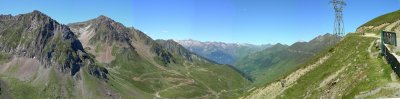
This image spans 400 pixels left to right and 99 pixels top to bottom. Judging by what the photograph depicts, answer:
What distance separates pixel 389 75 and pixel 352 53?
2552 cm

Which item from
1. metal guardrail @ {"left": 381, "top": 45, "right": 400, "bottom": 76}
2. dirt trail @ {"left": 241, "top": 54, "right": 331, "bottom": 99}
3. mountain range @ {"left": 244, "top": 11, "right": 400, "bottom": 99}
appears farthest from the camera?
dirt trail @ {"left": 241, "top": 54, "right": 331, "bottom": 99}

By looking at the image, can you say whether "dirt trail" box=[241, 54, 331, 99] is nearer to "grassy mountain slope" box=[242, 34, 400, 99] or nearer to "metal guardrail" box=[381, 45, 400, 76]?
"grassy mountain slope" box=[242, 34, 400, 99]

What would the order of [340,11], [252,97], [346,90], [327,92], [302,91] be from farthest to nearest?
[340,11] < [252,97] < [302,91] < [327,92] < [346,90]

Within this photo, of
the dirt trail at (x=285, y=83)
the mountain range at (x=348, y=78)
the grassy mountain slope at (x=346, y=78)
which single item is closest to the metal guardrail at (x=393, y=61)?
the mountain range at (x=348, y=78)

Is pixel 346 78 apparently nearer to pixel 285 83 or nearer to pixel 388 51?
pixel 388 51

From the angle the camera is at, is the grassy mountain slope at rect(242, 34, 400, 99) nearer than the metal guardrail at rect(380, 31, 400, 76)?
Yes

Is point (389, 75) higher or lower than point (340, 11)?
lower

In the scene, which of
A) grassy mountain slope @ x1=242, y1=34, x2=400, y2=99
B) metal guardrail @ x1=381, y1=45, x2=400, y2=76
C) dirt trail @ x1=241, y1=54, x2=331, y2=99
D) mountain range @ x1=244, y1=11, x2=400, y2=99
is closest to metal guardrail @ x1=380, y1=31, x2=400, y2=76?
metal guardrail @ x1=381, y1=45, x2=400, y2=76

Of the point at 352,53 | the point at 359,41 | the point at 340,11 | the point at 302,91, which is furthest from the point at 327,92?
the point at 340,11

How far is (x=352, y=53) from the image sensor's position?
6944 cm

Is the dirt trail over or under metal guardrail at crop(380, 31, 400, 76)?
under

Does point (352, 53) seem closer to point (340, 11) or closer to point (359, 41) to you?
point (359, 41)

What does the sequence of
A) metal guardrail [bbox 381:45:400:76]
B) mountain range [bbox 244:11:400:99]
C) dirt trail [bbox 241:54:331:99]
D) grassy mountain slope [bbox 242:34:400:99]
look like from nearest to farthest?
mountain range [bbox 244:11:400:99], metal guardrail [bbox 381:45:400:76], grassy mountain slope [bbox 242:34:400:99], dirt trail [bbox 241:54:331:99]

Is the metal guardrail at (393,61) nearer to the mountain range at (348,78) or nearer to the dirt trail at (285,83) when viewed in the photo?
the mountain range at (348,78)
